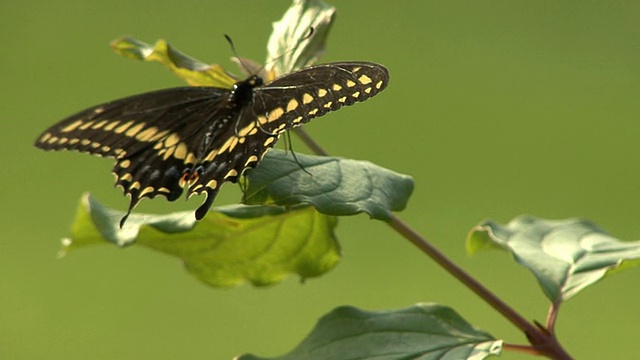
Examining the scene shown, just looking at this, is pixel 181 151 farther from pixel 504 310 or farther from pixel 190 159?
pixel 504 310

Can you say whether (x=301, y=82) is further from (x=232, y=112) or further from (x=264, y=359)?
(x=264, y=359)

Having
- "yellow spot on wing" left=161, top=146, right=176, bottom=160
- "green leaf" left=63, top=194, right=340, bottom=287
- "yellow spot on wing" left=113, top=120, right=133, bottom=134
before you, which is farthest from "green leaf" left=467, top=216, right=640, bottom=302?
"yellow spot on wing" left=113, top=120, right=133, bottom=134

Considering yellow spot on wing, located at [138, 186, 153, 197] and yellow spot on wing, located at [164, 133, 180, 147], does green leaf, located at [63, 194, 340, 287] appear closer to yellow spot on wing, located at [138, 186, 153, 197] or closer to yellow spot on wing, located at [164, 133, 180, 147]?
yellow spot on wing, located at [138, 186, 153, 197]

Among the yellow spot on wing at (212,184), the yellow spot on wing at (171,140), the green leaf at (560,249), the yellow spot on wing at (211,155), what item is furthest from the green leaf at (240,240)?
the green leaf at (560,249)

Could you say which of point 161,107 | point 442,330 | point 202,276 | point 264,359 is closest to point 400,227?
point 442,330

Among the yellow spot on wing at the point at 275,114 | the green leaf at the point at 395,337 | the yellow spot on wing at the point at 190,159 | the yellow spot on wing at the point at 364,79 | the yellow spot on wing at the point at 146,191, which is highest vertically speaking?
the yellow spot on wing at the point at 364,79

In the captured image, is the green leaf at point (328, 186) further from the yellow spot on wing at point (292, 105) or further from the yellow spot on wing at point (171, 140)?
the yellow spot on wing at point (171, 140)
